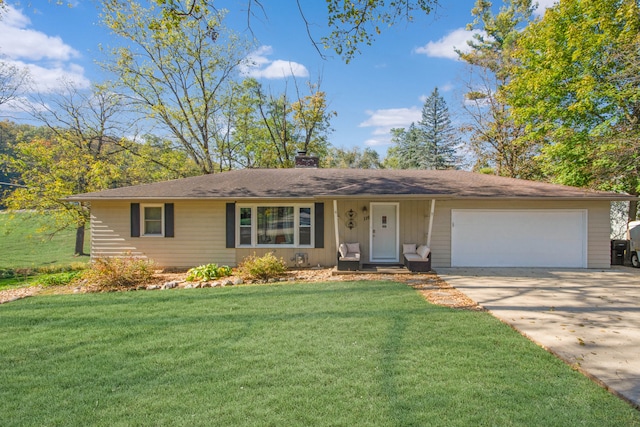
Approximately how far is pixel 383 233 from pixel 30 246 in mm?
21592

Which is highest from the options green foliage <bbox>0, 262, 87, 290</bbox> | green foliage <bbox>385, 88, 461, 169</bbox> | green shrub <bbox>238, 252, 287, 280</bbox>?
green foliage <bbox>385, 88, 461, 169</bbox>

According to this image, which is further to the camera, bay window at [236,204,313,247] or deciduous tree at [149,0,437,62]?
bay window at [236,204,313,247]

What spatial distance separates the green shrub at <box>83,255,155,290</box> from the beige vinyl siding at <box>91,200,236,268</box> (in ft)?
5.44

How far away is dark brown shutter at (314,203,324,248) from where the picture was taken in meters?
10.0

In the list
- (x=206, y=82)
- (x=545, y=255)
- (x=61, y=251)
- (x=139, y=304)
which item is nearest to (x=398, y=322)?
(x=139, y=304)

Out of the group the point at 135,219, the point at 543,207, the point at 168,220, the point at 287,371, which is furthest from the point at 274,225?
the point at 543,207

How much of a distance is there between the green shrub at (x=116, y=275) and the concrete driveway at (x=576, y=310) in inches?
304

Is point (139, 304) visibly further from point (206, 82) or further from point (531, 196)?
point (206, 82)

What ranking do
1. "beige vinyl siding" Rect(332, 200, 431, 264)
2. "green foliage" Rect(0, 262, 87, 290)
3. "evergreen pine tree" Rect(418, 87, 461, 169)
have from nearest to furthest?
1. "green foliage" Rect(0, 262, 87, 290)
2. "beige vinyl siding" Rect(332, 200, 431, 264)
3. "evergreen pine tree" Rect(418, 87, 461, 169)

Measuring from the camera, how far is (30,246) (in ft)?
64.7

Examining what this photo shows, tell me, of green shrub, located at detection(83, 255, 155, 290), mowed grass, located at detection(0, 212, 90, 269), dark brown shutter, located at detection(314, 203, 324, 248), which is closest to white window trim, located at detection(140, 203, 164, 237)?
green shrub, located at detection(83, 255, 155, 290)

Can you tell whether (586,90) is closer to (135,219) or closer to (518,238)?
(518,238)

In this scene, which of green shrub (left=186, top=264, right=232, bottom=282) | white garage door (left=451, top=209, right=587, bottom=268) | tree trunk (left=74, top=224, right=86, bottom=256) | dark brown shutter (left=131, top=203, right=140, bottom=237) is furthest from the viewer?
tree trunk (left=74, top=224, right=86, bottom=256)

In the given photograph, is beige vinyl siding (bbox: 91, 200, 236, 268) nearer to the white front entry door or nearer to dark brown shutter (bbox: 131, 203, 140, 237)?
dark brown shutter (bbox: 131, 203, 140, 237)
